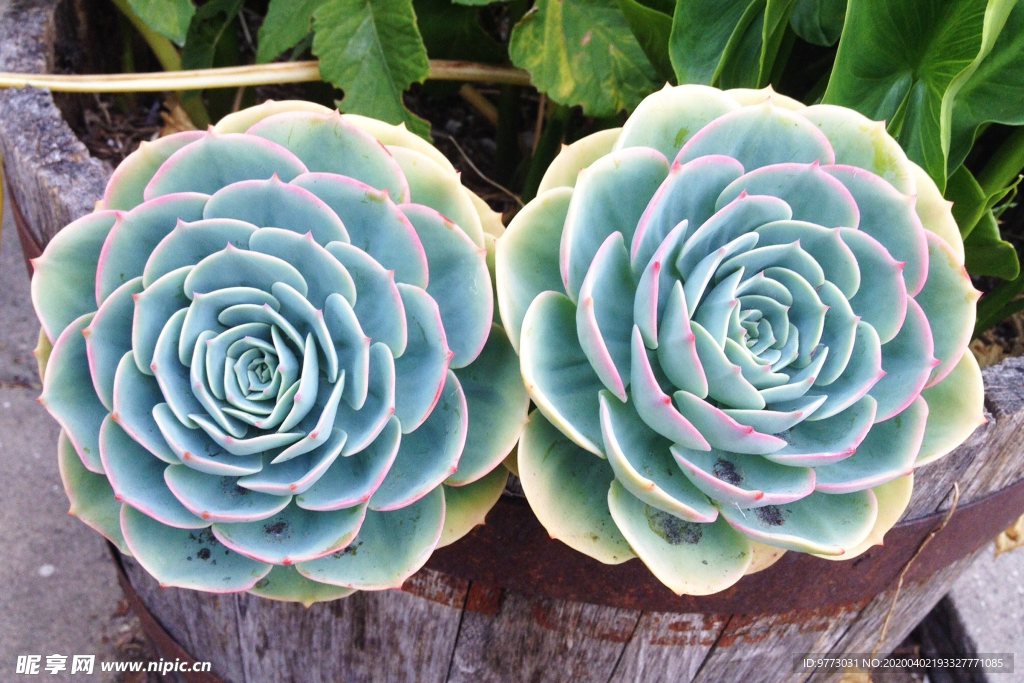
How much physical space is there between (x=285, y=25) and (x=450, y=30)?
22cm

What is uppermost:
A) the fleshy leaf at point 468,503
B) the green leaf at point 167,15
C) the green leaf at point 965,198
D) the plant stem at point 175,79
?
the green leaf at point 167,15

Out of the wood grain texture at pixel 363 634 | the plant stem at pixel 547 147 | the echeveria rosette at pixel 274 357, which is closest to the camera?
the echeveria rosette at pixel 274 357

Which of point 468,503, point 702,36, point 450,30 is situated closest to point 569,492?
point 468,503

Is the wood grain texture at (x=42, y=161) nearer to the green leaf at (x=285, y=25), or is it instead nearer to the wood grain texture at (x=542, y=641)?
the green leaf at (x=285, y=25)

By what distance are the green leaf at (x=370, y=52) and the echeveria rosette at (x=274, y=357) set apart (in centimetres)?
29

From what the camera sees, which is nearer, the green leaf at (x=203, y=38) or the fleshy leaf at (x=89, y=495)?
the fleshy leaf at (x=89, y=495)

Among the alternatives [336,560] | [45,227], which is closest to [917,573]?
[336,560]

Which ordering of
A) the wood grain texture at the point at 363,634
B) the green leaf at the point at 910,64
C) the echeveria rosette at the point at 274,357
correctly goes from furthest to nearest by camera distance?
1. the wood grain texture at the point at 363,634
2. the green leaf at the point at 910,64
3. the echeveria rosette at the point at 274,357

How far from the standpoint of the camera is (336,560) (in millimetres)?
469

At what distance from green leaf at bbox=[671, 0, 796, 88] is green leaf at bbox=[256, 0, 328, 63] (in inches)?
14.1

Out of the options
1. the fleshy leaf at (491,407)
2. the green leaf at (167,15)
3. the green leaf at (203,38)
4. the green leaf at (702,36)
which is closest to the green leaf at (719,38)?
the green leaf at (702,36)

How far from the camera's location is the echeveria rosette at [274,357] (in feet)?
1.39

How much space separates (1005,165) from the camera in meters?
0.70

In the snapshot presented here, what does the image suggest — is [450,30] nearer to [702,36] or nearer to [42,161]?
[702,36]
